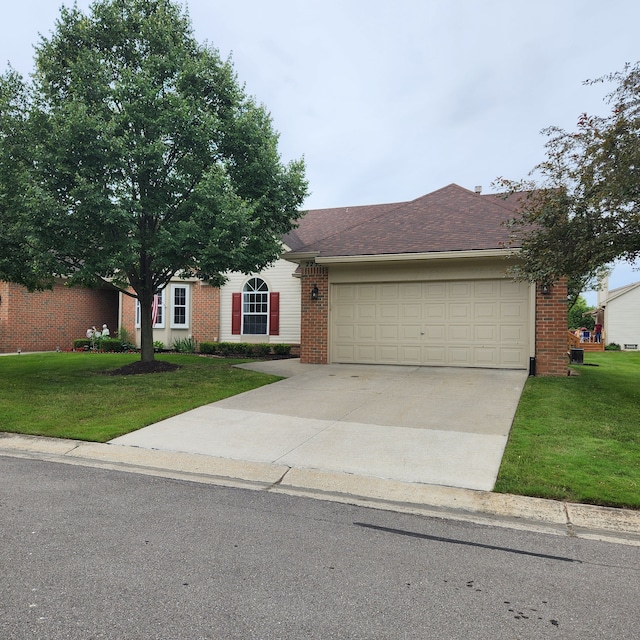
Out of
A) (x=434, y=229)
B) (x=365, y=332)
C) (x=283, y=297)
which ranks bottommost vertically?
(x=365, y=332)

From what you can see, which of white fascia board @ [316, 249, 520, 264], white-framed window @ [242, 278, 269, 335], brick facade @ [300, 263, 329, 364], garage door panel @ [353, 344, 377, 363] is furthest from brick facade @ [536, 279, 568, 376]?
white-framed window @ [242, 278, 269, 335]

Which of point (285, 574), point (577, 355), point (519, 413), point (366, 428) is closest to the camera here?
point (285, 574)

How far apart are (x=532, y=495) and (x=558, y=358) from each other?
8.09 m

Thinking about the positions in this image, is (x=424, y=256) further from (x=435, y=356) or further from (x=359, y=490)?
(x=359, y=490)

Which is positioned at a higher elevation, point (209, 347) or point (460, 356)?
point (460, 356)

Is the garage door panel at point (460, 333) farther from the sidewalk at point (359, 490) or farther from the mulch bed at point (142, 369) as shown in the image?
the sidewalk at point (359, 490)

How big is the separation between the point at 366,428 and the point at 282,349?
11.0m

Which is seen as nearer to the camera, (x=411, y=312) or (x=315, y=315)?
(x=411, y=312)

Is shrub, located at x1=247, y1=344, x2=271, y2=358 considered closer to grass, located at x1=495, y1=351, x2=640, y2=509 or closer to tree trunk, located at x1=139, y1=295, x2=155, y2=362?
tree trunk, located at x1=139, y1=295, x2=155, y2=362

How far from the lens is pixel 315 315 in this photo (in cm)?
1409

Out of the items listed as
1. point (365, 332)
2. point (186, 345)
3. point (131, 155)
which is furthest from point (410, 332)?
point (186, 345)

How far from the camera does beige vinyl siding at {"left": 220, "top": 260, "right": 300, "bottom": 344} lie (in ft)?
60.4

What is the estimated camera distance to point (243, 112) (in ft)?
38.0

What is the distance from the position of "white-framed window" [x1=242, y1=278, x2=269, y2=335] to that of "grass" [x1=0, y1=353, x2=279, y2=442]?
Result: 430 cm
